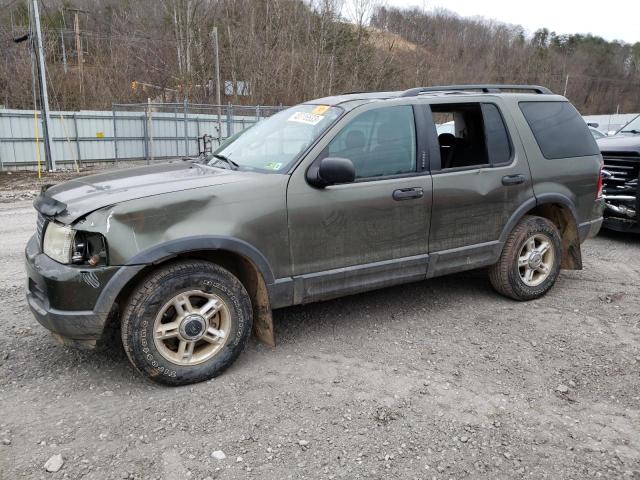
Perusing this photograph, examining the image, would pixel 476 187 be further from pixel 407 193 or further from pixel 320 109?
pixel 320 109

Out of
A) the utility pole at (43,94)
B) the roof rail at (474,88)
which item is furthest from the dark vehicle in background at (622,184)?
the utility pole at (43,94)

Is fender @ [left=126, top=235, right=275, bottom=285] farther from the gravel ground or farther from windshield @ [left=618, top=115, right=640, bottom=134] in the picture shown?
windshield @ [left=618, top=115, right=640, bottom=134]

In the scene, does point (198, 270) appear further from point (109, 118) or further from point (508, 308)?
point (109, 118)

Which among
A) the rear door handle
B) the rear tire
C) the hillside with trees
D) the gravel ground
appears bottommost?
the gravel ground

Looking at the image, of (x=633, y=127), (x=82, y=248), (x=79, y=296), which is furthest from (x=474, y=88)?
(x=633, y=127)

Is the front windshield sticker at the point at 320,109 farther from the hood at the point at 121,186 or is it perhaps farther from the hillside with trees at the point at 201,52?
the hillside with trees at the point at 201,52

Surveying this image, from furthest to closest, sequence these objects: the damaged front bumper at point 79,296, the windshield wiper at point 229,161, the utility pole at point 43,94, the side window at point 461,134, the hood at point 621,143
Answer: the utility pole at point 43,94, the hood at point 621,143, the side window at point 461,134, the windshield wiper at point 229,161, the damaged front bumper at point 79,296

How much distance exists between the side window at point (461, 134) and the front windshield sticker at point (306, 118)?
0.98m

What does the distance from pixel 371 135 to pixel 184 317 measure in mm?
1910

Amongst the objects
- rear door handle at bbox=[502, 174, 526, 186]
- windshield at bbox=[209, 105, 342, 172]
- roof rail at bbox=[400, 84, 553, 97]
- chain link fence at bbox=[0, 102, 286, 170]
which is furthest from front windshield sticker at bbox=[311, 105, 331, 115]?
chain link fence at bbox=[0, 102, 286, 170]

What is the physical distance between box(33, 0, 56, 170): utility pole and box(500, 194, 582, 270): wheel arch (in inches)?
652

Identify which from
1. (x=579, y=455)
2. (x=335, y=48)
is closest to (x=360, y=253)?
(x=579, y=455)

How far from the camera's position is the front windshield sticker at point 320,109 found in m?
4.14

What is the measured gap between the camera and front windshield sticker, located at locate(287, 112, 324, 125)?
4066mm
